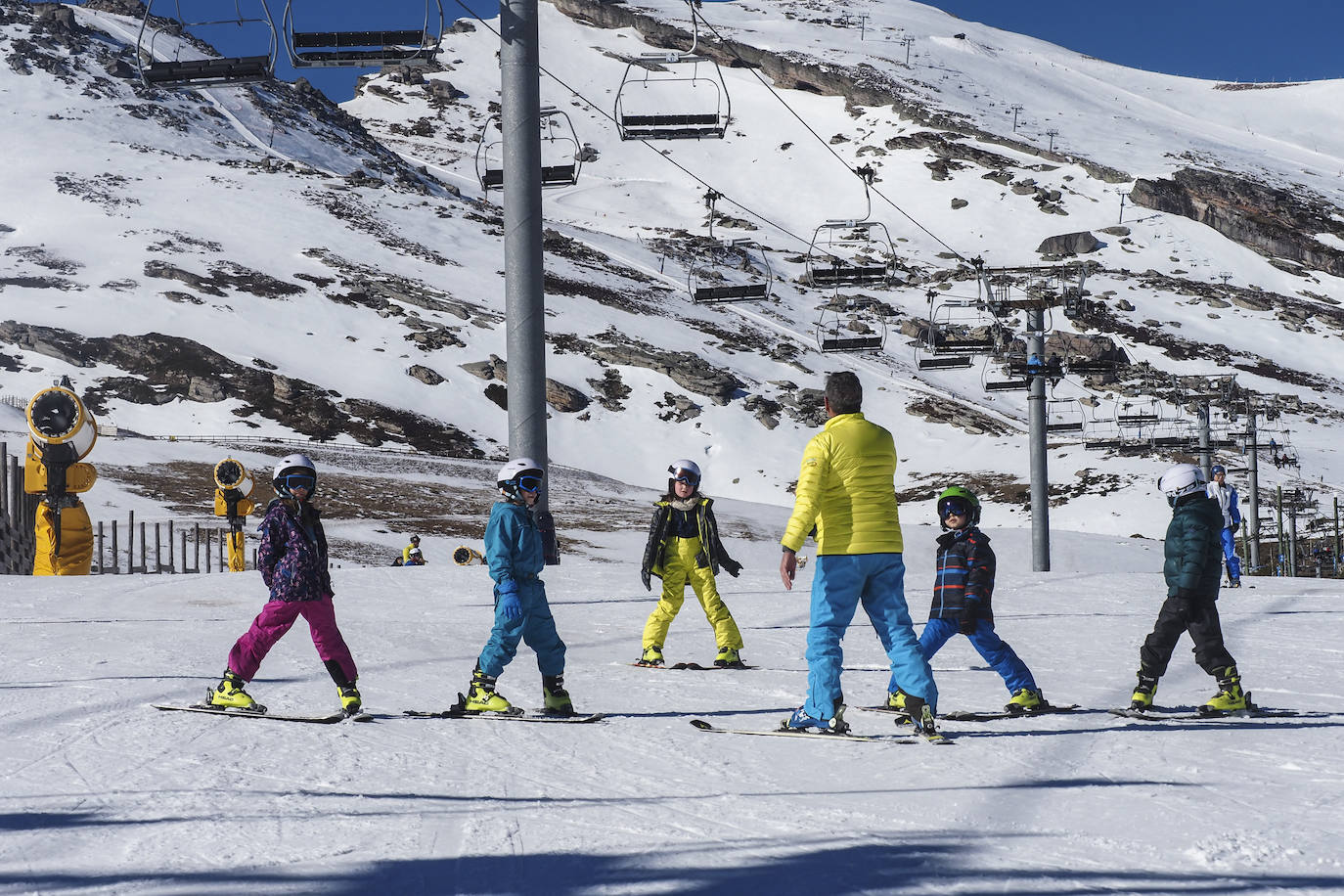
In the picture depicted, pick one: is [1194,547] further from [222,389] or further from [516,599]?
[222,389]

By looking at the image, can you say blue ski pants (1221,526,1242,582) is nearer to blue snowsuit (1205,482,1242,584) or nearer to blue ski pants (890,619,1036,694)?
blue snowsuit (1205,482,1242,584)

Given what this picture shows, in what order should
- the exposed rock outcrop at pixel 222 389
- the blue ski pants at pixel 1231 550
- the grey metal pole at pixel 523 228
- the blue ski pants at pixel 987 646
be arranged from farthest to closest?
1. the exposed rock outcrop at pixel 222 389
2. the blue ski pants at pixel 1231 550
3. the grey metal pole at pixel 523 228
4. the blue ski pants at pixel 987 646

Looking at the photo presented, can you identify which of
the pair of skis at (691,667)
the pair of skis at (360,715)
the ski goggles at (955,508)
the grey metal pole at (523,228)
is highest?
the grey metal pole at (523,228)

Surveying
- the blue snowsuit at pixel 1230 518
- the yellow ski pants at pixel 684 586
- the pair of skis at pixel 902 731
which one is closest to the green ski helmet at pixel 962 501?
the pair of skis at pixel 902 731

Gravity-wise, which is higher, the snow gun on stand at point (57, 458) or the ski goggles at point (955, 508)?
the snow gun on stand at point (57, 458)

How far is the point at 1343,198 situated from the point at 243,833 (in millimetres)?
159437

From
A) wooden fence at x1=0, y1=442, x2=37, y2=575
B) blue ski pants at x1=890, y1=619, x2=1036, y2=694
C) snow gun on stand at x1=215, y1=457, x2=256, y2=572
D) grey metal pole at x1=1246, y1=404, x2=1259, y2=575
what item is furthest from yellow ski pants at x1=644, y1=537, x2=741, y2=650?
grey metal pole at x1=1246, y1=404, x2=1259, y2=575

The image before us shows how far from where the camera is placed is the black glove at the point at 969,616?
7.08 metres

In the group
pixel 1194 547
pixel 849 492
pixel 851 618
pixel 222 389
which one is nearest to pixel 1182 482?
pixel 1194 547

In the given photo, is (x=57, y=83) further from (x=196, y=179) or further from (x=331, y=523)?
(x=331, y=523)

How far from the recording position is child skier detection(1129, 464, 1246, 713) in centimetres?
725

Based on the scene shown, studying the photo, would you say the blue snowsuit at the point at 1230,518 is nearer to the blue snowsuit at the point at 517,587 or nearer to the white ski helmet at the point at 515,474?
the blue snowsuit at the point at 517,587

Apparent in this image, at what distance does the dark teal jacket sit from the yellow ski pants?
329 cm

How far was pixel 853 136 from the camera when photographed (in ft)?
495
